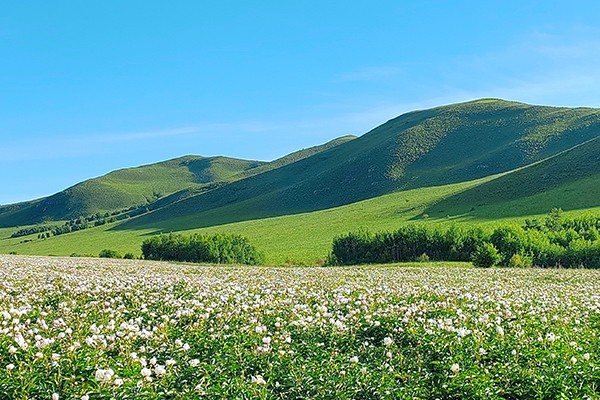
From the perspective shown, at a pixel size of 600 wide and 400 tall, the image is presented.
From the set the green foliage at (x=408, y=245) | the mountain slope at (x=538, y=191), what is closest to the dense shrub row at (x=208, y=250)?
the green foliage at (x=408, y=245)

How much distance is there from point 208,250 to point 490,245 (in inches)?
1314

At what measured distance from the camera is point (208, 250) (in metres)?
68.0

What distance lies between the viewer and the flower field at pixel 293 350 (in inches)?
271

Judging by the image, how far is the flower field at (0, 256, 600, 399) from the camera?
689 cm

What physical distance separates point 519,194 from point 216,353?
110 meters

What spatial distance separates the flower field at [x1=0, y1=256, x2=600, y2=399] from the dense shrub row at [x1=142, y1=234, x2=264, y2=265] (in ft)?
178

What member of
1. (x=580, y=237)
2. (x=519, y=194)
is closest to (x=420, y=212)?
(x=519, y=194)

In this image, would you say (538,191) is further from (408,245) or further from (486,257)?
(486,257)

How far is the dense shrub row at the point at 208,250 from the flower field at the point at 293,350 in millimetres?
54303

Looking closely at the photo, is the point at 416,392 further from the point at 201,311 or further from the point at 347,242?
the point at 347,242

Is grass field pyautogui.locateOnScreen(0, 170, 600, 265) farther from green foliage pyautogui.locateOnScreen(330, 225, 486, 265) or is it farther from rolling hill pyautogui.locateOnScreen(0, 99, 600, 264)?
green foliage pyautogui.locateOnScreen(330, 225, 486, 265)

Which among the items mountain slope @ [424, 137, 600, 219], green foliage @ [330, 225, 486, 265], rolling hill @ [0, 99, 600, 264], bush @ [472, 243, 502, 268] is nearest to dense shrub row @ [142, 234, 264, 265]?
rolling hill @ [0, 99, 600, 264]

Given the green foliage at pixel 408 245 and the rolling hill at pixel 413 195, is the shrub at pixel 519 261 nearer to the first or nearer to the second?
the green foliage at pixel 408 245

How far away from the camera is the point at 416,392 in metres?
7.36
